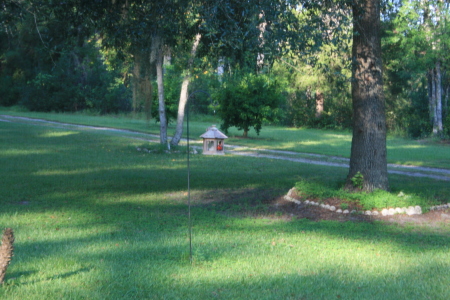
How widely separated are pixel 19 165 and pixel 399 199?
36.1ft

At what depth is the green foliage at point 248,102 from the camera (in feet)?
88.2

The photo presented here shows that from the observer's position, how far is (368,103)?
30.8 ft

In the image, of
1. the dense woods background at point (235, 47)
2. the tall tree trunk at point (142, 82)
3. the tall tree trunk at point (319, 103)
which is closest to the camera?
the dense woods background at point (235, 47)

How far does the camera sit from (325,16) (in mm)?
9117

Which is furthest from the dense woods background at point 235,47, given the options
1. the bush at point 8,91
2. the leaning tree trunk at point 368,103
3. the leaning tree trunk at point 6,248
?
the bush at point 8,91

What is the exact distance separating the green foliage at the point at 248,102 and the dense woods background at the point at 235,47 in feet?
0.18

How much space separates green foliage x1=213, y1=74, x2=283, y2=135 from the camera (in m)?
26.9

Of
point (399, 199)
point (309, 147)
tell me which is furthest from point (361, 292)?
point (309, 147)

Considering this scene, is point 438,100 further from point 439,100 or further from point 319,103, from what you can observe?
point 319,103

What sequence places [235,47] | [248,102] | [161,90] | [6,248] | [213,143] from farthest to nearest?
[248,102], [213,143], [161,90], [235,47], [6,248]

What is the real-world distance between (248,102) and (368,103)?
1763cm

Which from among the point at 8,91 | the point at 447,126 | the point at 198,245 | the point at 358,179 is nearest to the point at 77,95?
the point at 8,91

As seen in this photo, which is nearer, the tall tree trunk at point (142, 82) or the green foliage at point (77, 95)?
the tall tree trunk at point (142, 82)

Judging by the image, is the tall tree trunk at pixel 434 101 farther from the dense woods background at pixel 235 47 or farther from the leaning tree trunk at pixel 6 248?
the leaning tree trunk at pixel 6 248
